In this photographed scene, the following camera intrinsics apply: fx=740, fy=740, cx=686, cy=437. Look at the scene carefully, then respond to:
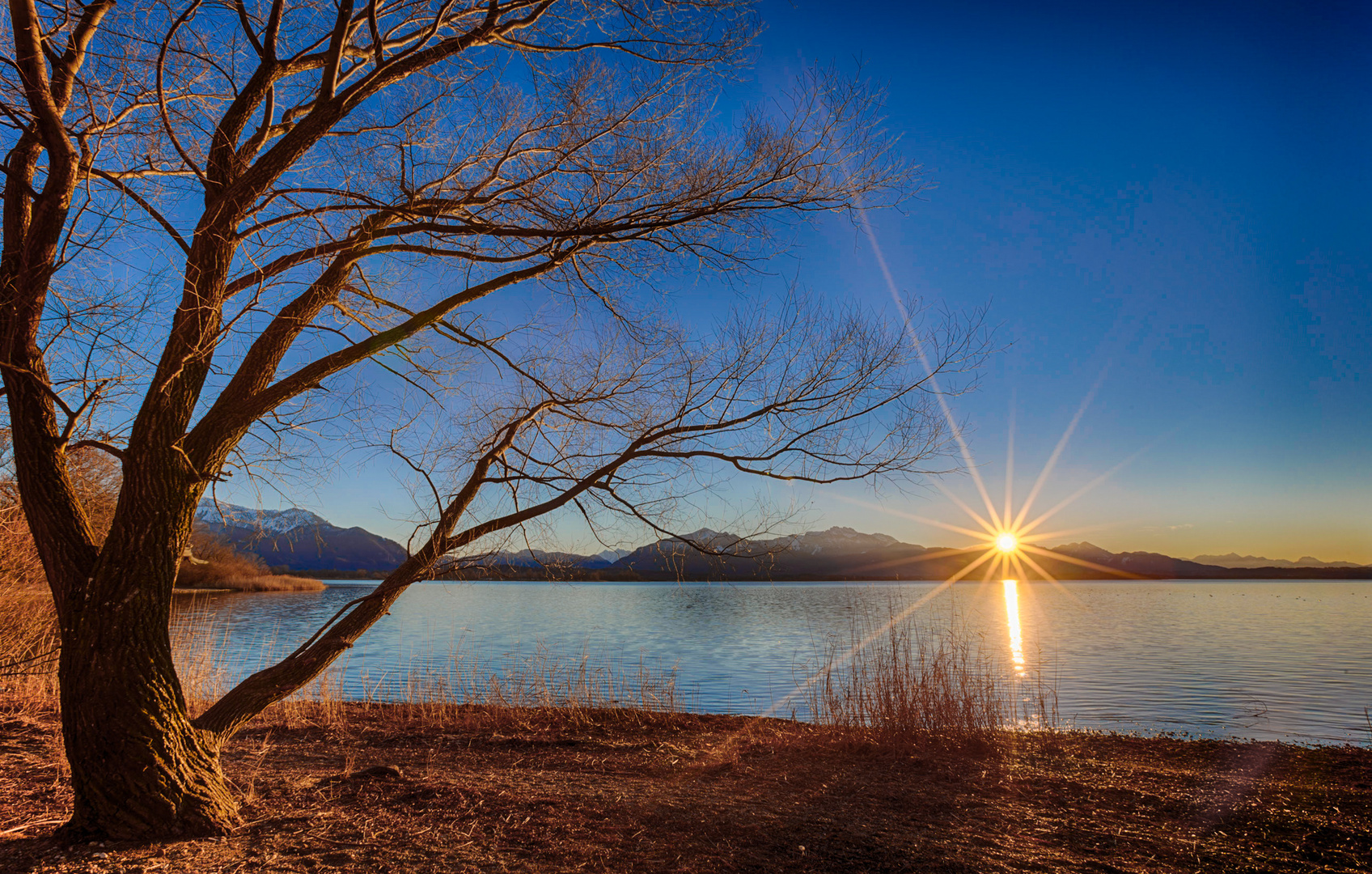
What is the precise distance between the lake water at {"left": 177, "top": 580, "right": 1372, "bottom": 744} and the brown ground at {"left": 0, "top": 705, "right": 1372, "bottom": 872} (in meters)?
3.27

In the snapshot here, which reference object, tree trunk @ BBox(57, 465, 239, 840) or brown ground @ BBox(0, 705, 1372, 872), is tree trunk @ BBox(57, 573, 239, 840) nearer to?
tree trunk @ BBox(57, 465, 239, 840)

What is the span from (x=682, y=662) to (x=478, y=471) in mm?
12295

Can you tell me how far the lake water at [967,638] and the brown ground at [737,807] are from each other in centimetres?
327

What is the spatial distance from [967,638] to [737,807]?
11491mm

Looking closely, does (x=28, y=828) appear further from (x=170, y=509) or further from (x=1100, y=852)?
(x=1100, y=852)

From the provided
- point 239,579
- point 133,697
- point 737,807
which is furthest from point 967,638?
point 239,579

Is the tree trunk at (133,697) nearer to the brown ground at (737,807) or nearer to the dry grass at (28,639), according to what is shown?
the brown ground at (737,807)

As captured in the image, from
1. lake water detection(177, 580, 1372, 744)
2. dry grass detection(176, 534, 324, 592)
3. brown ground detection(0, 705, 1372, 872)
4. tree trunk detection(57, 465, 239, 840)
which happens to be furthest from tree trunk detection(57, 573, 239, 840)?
Answer: dry grass detection(176, 534, 324, 592)

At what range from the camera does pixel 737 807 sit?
14.3 feet

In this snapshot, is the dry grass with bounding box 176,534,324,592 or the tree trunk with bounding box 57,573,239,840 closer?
the tree trunk with bounding box 57,573,239,840

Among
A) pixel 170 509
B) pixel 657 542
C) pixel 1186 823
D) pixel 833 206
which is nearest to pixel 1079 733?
pixel 1186 823

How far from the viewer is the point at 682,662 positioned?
52.2 ft

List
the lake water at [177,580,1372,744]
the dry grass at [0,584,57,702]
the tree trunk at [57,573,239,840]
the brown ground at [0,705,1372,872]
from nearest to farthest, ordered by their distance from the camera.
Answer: the tree trunk at [57,573,239,840] → the brown ground at [0,705,1372,872] → the dry grass at [0,584,57,702] → the lake water at [177,580,1372,744]

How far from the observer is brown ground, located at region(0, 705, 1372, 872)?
3.37 meters
